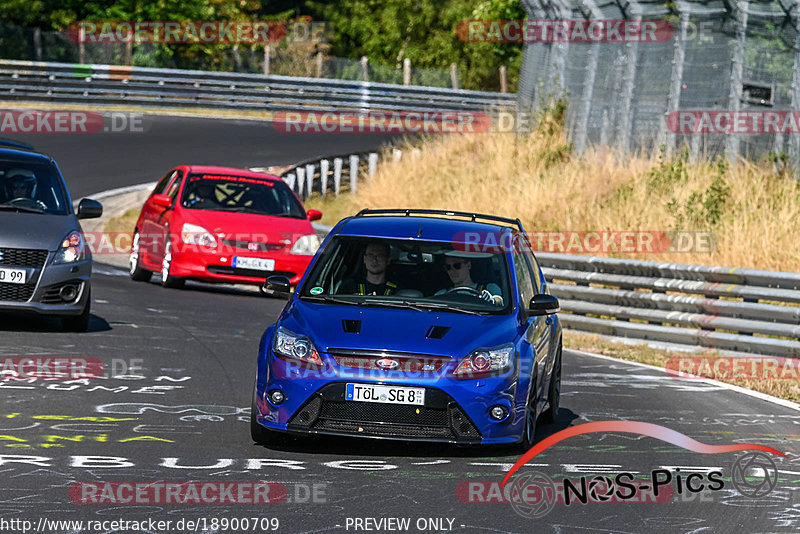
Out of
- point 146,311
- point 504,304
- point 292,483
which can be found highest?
point 504,304

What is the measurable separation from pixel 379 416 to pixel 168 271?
11381 mm

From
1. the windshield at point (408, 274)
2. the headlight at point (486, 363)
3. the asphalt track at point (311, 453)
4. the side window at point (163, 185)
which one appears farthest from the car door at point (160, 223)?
the headlight at point (486, 363)

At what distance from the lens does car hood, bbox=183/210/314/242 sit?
1909 centimetres

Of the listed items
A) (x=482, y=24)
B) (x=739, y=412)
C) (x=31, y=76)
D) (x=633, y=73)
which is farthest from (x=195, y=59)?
(x=739, y=412)

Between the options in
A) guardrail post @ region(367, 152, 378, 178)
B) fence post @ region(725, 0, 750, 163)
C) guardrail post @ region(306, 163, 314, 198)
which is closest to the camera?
fence post @ region(725, 0, 750, 163)

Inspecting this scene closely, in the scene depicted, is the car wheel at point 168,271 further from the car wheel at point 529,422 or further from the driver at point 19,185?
the car wheel at point 529,422

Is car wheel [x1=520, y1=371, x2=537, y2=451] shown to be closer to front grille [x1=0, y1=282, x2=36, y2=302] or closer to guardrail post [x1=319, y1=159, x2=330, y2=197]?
front grille [x1=0, y1=282, x2=36, y2=302]

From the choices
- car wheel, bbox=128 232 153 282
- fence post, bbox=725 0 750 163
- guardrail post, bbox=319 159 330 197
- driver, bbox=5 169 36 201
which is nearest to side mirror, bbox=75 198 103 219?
driver, bbox=5 169 36 201

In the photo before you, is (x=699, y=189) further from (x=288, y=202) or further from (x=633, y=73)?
(x=288, y=202)

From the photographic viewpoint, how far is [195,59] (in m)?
54.1

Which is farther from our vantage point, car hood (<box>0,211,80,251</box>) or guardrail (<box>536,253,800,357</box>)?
guardrail (<box>536,253,800,357</box>)

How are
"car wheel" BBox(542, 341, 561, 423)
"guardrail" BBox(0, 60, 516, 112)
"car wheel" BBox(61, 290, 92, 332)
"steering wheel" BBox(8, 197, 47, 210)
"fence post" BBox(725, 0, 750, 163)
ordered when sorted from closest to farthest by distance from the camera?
1. "car wheel" BBox(542, 341, 561, 423)
2. "car wheel" BBox(61, 290, 92, 332)
3. "steering wheel" BBox(8, 197, 47, 210)
4. "fence post" BBox(725, 0, 750, 163)
5. "guardrail" BBox(0, 60, 516, 112)

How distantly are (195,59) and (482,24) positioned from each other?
10930mm

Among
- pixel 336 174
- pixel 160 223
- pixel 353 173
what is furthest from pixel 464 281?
pixel 353 173
